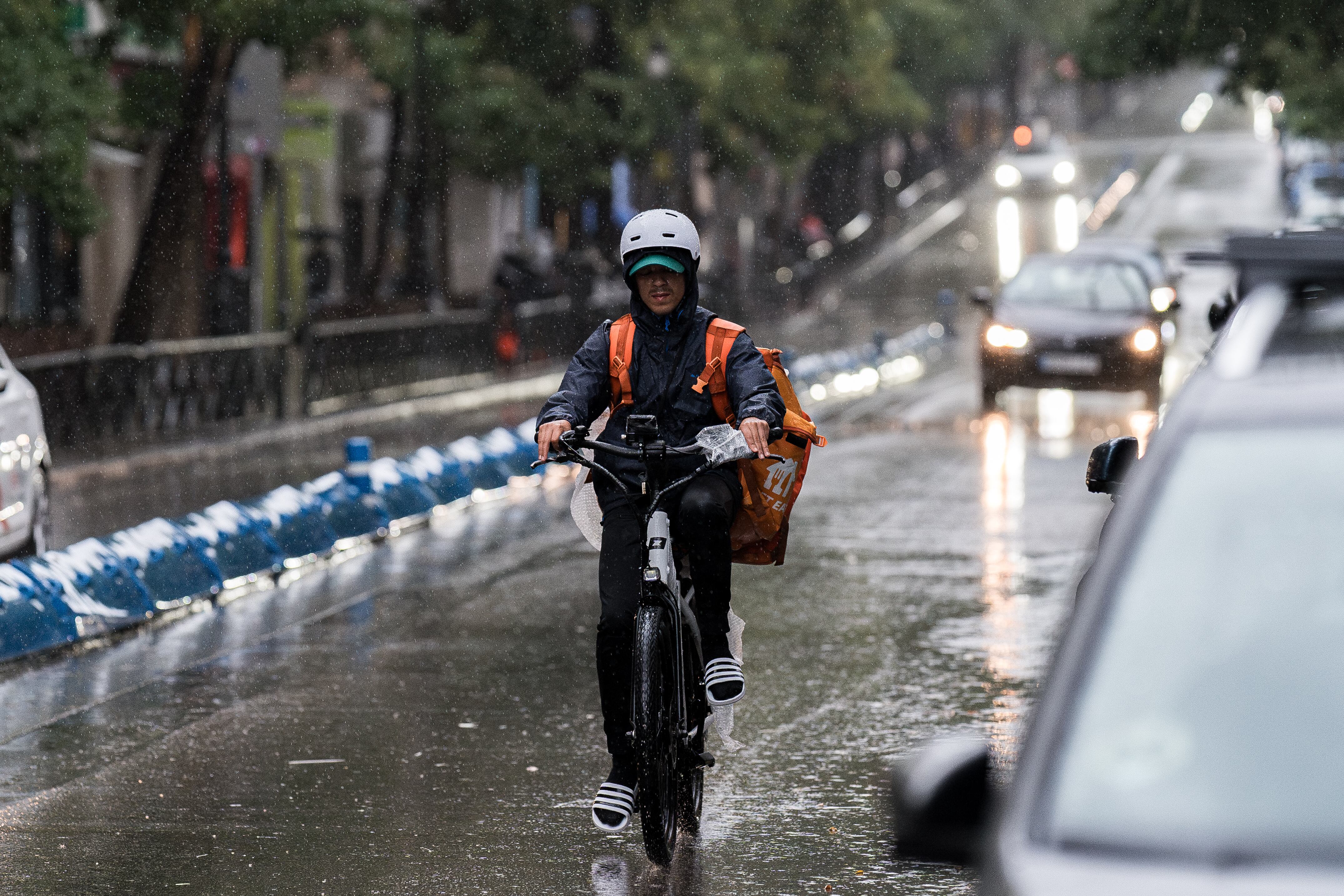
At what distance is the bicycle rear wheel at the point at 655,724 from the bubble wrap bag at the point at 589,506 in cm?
58

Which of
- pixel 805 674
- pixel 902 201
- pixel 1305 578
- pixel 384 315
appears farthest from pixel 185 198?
pixel 902 201

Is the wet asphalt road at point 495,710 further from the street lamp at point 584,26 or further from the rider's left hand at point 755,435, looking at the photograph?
the street lamp at point 584,26

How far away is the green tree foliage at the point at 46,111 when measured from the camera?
65.8 feet

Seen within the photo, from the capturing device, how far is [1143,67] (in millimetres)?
27938

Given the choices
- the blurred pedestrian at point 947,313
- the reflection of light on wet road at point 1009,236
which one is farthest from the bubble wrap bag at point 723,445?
the reflection of light on wet road at point 1009,236

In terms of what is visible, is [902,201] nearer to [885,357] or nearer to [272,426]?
[885,357]

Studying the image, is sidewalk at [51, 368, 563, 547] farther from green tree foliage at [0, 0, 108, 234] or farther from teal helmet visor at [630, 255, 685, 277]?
teal helmet visor at [630, 255, 685, 277]

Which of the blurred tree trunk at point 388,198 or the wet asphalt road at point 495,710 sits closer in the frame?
the wet asphalt road at point 495,710

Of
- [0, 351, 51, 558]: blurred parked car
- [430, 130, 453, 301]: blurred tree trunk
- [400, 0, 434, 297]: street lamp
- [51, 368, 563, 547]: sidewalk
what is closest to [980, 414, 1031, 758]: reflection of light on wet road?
[0, 351, 51, 558]: blurred parked car

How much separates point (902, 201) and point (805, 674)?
6215 cm

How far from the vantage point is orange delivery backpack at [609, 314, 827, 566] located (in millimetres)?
6484

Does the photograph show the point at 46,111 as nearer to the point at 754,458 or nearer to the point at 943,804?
the point at 754,458

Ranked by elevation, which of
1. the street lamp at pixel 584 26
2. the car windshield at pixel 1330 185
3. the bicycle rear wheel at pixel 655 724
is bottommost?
the car windshield at pixel 1330 185

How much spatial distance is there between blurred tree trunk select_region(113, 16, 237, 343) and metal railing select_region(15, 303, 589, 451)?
19.2 inches
